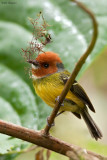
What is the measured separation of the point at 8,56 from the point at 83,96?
57 cm

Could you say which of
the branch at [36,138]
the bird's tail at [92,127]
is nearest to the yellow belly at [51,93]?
the bird's tail at [92,127]

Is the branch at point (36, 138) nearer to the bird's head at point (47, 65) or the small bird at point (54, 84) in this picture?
the small bird at point (54, 84)

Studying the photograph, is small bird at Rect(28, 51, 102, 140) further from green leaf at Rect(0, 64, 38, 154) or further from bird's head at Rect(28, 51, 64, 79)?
green leaf at Rect(0, 64, 38, 154)

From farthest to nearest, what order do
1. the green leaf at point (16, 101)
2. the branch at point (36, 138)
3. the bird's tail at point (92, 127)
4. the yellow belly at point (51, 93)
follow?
the bird's tail at point (92, 127), the yellow belly at point (51, 93), the green leaf at point (16, 101), the branch at point (36, 138)

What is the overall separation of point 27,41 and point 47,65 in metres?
0.28

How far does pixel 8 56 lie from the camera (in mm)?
2139

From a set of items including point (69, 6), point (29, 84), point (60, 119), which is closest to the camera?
point (29, 84)

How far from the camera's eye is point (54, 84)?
2.25m

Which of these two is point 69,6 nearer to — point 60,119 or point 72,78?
point 60,119

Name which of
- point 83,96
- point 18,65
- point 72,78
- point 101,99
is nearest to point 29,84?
point 18,65

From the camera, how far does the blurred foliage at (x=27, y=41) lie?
1894mm

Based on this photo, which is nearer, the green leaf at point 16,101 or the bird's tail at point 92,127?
the green leaf at point 16,101

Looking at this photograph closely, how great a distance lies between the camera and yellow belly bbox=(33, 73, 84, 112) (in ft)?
6.88

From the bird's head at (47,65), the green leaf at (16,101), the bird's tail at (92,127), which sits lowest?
the bird's tail at (92,127)
